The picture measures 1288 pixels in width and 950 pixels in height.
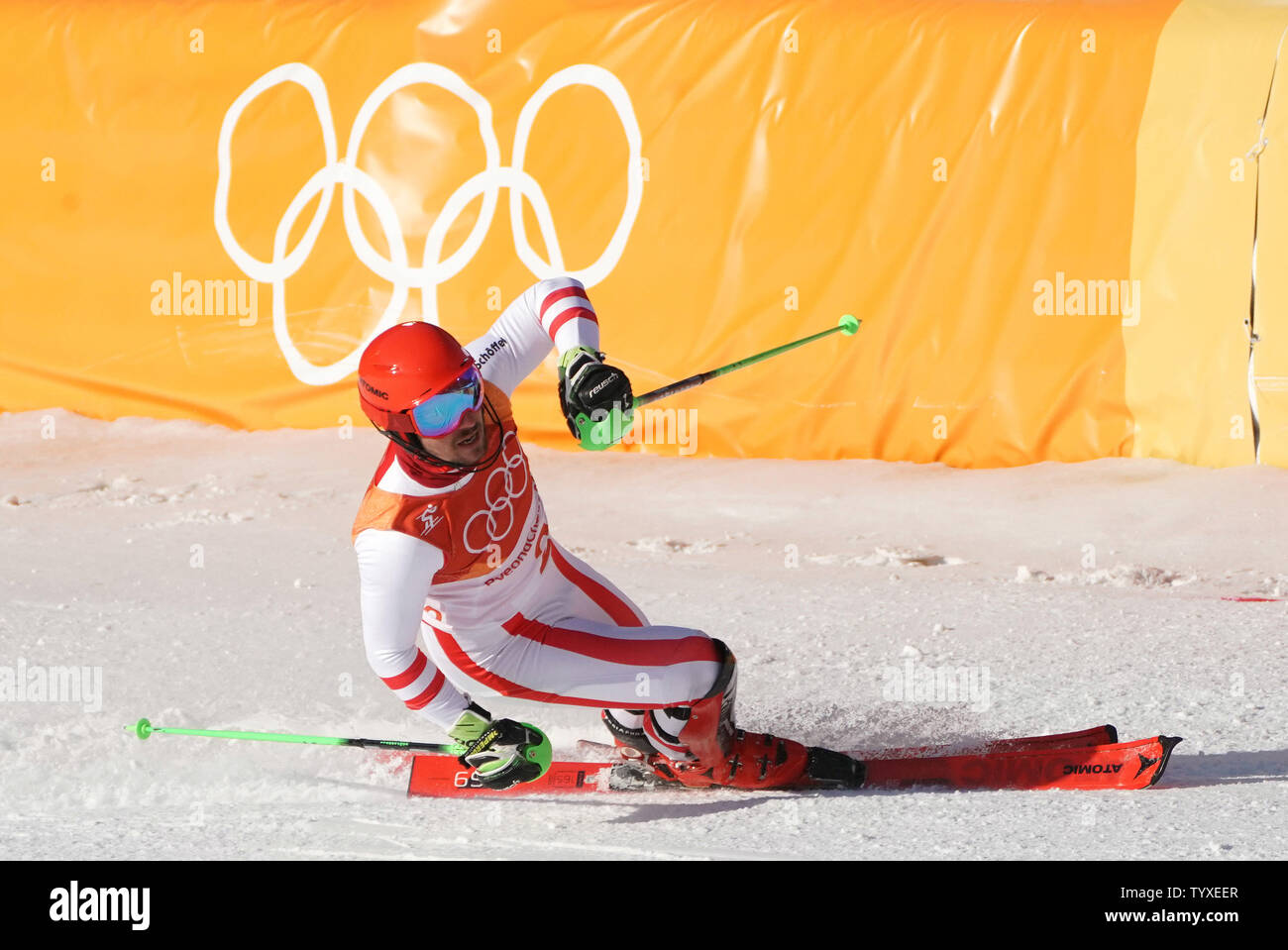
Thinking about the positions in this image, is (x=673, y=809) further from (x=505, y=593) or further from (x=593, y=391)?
(x=593, y=391)

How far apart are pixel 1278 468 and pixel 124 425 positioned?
7.12m

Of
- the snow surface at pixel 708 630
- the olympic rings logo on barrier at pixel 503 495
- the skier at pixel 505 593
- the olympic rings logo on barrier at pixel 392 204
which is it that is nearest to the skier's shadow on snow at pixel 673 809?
the snow surface at pixel 708 630

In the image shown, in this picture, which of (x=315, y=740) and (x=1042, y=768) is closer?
(x=315, y=740)

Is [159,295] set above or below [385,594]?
above

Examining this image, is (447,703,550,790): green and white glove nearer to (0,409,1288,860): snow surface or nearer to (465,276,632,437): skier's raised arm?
(0,409,1288,860): snow surface

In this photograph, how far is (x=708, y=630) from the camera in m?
5.84

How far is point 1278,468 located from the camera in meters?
7.91

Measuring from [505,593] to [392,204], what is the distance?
19.3ft

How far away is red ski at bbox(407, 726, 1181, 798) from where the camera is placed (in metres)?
4.09

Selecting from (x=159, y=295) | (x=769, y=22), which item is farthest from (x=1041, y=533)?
(x=159, y=295)

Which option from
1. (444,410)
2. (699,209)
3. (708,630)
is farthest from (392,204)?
(444,410)

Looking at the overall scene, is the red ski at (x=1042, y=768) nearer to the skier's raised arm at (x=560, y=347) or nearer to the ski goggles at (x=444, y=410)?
the skier's raised arm at (x=560, y=347)

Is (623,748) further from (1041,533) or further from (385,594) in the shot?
(1041,533)

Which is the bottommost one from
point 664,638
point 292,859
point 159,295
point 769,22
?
point 292,859
